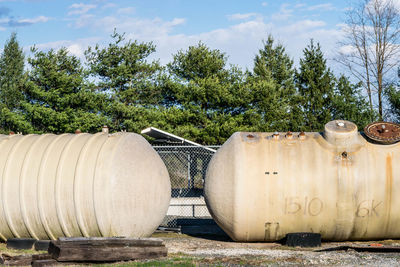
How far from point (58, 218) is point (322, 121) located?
1147 inches

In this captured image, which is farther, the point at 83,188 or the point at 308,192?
the point at 308,192

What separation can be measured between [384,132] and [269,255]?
432 centimetres

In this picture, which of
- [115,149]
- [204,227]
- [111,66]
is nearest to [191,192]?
[204,227]

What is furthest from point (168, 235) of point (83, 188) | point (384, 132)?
point (384, 132)

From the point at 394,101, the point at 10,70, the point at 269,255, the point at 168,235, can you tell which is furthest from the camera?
the point at 10,70

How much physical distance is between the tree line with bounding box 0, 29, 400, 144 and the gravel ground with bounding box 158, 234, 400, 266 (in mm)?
20507

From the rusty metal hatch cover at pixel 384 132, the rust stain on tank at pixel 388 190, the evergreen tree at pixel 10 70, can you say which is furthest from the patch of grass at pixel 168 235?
the evergreen tree at pixel 10 70

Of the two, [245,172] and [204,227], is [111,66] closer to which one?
[204,227]

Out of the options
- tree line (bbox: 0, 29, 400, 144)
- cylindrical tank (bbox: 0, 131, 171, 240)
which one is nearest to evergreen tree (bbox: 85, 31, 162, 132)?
tree line (bbox: 0, 29, 400, 144)

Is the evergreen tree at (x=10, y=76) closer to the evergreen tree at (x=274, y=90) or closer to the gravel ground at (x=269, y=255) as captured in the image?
the evergreen tree at (x=274, y=90)

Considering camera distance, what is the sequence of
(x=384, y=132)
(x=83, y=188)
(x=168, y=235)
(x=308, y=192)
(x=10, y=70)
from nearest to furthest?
(x=83, y=188) → (x=308, y=192) → (x=384, y=132) → (x=168, y=235) → (x=10, y=70)

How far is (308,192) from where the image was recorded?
11508 mm

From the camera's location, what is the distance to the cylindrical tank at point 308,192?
1151cm

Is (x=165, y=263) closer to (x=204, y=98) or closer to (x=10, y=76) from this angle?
(x=204, y=98)
